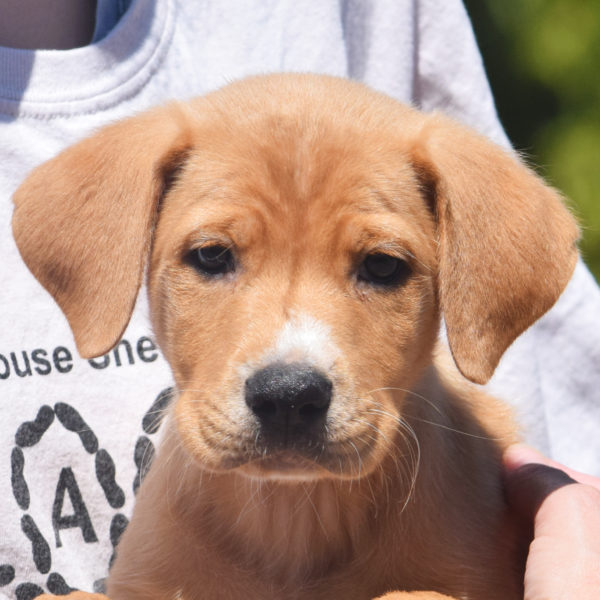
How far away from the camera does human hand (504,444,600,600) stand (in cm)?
272

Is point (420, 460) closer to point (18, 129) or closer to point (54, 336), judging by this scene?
point (54, 336)

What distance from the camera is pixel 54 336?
382cm

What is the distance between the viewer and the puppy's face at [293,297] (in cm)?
287

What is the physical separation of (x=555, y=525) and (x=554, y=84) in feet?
14.1

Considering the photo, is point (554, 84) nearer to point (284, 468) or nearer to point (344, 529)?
point (344, 529)

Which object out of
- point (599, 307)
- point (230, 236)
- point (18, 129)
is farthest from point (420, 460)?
point (18, 129)

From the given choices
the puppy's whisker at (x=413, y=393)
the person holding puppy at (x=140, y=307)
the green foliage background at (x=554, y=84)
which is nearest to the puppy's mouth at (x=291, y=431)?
the puppy's whisker at (x=413, y=393)

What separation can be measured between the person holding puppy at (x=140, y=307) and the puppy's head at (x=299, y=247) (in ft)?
1.84

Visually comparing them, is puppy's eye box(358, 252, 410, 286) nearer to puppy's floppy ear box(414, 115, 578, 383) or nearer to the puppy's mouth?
puppy's floppy ear box(414, 115, 578, 383)

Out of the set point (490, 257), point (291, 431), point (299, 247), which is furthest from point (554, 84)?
point (291, 431)

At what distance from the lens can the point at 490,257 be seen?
3.19 meters

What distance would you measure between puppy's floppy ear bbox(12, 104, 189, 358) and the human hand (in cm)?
A: 152

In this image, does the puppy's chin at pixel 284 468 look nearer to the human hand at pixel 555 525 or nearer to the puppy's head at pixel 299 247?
the puppy's head at pixel 299 247

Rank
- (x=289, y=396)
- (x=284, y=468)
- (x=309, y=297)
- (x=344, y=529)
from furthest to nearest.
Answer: (x=344, y=529) < (x=309, y=297) < (x=284, y=468) < (x=289, y=396)
